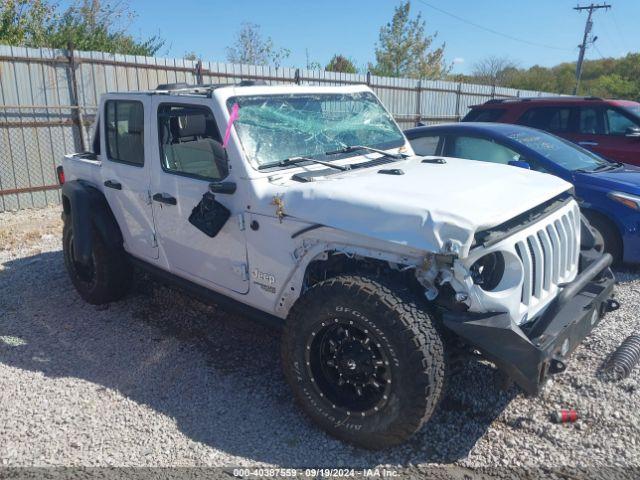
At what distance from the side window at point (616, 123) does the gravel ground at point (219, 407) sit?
13.1ft

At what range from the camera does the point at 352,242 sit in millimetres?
2877

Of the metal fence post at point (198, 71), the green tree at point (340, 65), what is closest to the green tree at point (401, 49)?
the green tree at point (340, 65)

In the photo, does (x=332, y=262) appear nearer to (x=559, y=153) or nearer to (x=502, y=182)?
(x=502, y=182)

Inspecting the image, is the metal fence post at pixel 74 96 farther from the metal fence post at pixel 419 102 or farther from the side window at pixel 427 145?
the metal fence post at pixel 419 102

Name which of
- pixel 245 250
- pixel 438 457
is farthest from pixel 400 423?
pixel 245 250

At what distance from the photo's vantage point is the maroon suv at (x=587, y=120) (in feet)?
24.9

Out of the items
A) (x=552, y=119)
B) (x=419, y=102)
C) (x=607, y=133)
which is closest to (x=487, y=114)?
(x=552, y=119)

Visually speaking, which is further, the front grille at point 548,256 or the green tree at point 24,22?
the green tree at point 24,22

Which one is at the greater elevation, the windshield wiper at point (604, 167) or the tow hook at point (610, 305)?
the windshield wiper at point (604, 167)

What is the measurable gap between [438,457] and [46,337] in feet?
10.7

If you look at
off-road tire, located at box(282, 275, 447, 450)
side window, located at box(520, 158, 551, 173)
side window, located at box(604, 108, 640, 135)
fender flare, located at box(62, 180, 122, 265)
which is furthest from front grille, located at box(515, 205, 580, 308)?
side window, located at box(604, 108, 640, 135)

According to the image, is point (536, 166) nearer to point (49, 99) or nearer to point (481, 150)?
point (481, 150)

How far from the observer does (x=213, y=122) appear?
11.8ft

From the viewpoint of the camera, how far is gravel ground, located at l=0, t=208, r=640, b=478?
2922 millimetres
